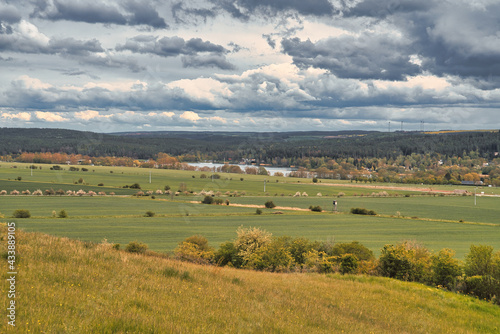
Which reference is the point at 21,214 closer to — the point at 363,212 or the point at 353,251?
the point at 353,251

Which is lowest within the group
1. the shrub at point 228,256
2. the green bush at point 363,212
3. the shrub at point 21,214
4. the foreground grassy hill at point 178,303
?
the green bush at point 363,212

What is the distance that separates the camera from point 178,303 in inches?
408

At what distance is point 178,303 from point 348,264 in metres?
23.9

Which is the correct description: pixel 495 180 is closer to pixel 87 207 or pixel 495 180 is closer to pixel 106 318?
pixel 87 207

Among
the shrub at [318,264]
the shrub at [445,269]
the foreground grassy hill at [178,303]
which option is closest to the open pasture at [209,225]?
the shrub at [318,264]

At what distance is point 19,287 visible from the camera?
31.2ft

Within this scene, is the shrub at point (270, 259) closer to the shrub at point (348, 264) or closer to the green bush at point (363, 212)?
the shrub at point (348, 264)

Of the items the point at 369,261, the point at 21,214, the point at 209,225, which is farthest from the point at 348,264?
the point at 21,214

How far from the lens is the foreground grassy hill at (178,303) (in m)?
8.45

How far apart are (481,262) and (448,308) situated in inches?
415

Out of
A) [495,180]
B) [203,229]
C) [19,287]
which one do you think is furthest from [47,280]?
[495,180]

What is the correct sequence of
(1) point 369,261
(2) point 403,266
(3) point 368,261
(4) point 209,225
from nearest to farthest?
(2) point 403,266 → (1) point 369,261 → (3) point 368,261 → (4) point 209,225

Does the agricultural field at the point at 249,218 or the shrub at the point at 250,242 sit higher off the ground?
the shrub at the point at 250,242

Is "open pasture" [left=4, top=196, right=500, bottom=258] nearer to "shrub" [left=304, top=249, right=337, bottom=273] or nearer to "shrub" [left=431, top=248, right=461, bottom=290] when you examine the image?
"shrub" [left=304, top=249, right=337, bottom=273]
